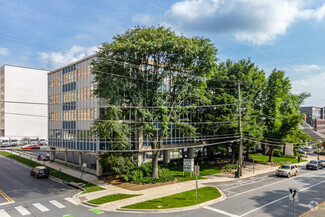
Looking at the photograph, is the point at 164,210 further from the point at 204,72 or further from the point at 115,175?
the point at 204,72

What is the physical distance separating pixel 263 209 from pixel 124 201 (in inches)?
450

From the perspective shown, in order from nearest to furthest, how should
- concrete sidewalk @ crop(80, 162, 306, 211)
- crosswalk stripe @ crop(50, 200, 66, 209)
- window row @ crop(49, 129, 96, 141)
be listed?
crosswalk stripe @ crop(50, 200, 66, 209), concrete sidewalk @ crop(80, 162, 306, 211), window row @ crop(49, 129, 96, 141)

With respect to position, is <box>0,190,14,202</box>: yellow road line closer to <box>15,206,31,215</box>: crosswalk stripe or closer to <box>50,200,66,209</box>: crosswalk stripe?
<box>15,206,31,215</box>: crosswalk stripe

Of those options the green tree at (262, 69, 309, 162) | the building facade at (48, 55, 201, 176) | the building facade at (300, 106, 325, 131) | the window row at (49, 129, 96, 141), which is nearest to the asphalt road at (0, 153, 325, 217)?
the building facade at (48, 55, 201, 176)

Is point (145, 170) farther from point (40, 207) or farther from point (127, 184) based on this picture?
point (40, 207)

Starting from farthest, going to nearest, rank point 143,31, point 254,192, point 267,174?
point 267,174 < point 143,31 < point 254,192

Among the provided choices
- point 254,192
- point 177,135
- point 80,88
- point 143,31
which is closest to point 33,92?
point 80,88

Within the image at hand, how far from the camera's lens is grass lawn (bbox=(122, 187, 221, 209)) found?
18.8 m

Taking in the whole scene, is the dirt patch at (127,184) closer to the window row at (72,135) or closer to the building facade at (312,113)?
the window row at (72,135)

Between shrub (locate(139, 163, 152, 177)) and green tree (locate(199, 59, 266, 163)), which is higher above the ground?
green tree (locate(199, 59, 266, 163))

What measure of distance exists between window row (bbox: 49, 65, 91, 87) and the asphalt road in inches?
603

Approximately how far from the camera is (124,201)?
2042 centimetres

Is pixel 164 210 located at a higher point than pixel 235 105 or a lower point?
lower

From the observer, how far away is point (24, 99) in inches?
2837
